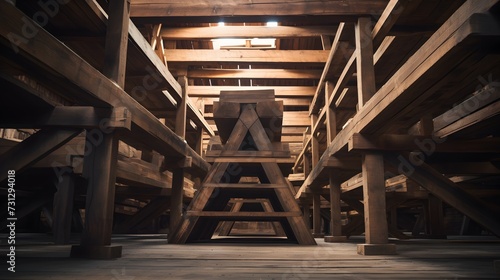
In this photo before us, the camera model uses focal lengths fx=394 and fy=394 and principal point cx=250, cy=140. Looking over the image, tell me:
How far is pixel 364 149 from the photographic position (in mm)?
5453

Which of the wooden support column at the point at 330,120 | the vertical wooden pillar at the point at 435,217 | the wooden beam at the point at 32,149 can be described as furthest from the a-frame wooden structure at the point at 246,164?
the vertical wooden pillar at the point at 435,217

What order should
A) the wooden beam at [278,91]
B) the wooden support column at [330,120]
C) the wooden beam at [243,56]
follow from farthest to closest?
the wooden beam at [278,91] < the wooden beam at [243,56] < the wooden support column at [330,120]

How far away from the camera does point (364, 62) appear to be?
6.04 meters

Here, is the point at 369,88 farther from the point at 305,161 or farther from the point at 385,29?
the point at 305,161

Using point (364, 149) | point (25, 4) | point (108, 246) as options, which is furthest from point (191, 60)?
point (108, 246)

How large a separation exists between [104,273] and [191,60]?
8.22 m

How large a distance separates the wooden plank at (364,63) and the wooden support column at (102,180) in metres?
3.43

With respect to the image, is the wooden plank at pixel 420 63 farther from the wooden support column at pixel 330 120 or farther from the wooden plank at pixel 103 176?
the wooden support column at pixel 330 120

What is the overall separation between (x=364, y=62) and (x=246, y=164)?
2558 mm

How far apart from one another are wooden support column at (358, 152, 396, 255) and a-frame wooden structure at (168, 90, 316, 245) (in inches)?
47.1

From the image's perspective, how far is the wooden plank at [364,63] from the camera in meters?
5.86

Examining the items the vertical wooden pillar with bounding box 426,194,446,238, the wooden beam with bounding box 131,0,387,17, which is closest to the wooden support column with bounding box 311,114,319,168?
the vertical wooden pillar with bounding box 426,194,446,238

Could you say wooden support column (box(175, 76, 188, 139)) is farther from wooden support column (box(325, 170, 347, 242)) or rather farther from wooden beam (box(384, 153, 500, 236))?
wooden beam (box(384, 153, 500, 236))

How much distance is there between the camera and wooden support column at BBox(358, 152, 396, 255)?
5082 mm
